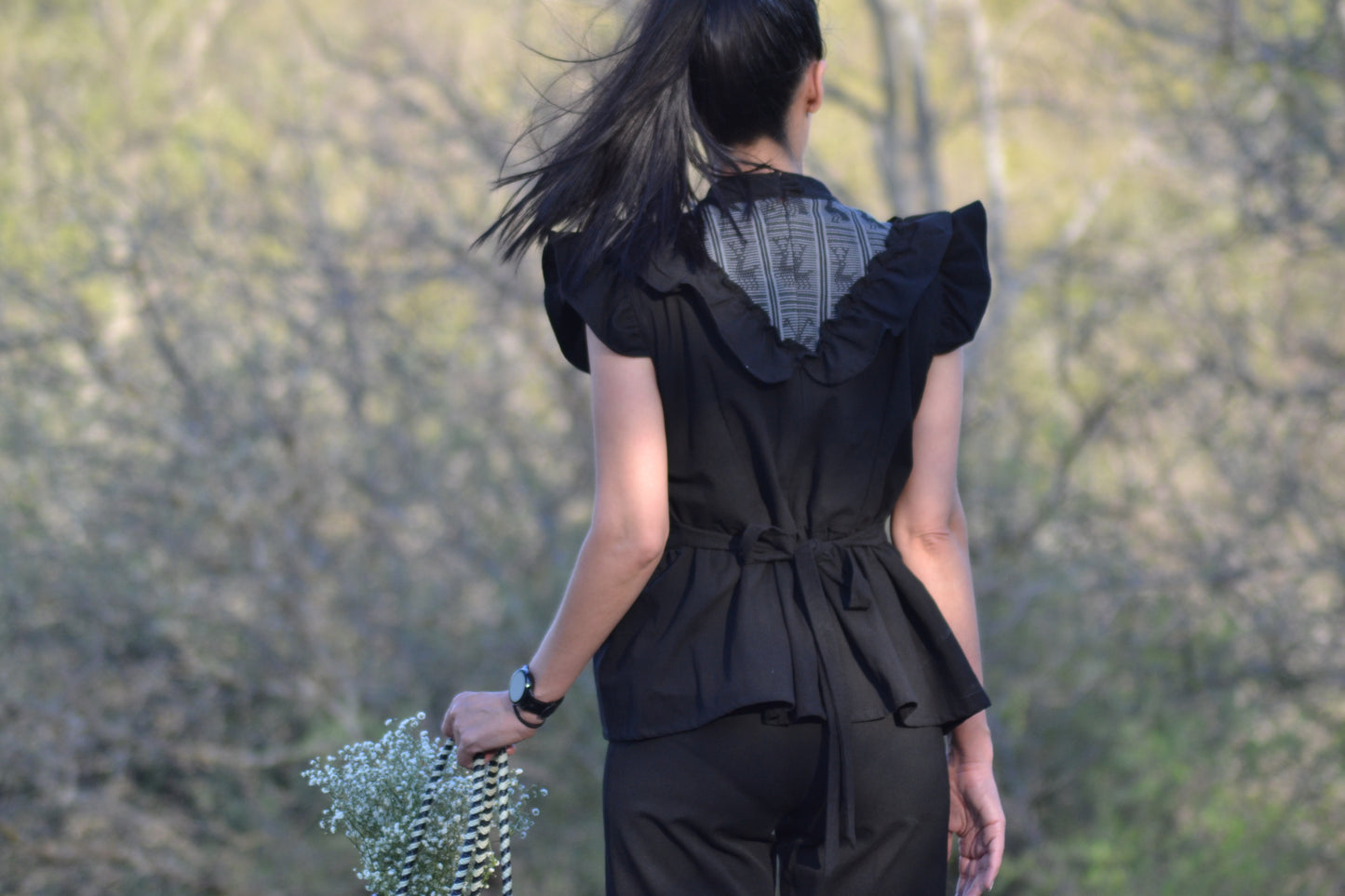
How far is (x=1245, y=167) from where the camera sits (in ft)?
15.3

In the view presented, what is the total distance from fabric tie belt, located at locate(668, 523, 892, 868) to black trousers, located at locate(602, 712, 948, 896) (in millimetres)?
23

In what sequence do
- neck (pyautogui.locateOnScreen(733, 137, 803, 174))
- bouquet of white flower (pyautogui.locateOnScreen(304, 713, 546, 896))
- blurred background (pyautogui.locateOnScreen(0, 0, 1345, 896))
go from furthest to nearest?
blurred background (pyautogui.locateOnScreen(0, 0, 1345, 896))
bouquet of white flower (pyautogui.locateOnScreen(304, 713, 546, 896))
neck (pyautogui.locateOnScreen(733, 137, 803, 174))

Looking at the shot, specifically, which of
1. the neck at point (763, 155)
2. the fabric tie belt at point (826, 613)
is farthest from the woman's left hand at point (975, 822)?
the neck at point (763, 155)

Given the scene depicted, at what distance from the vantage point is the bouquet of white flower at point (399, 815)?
66.7 inches

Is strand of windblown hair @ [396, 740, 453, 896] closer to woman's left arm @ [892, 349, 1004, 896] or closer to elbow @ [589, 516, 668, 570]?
elbow @ [589, 516, 668, 570]

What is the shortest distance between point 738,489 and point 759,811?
40 cm

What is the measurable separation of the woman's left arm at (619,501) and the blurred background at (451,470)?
2964 millimetres

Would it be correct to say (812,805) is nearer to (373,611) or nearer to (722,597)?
(722,597)

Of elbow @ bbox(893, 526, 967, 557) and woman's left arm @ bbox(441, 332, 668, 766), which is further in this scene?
elbow @ bbox(893, 526, 967, 557)

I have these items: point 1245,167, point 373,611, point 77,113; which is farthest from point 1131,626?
point 77,113

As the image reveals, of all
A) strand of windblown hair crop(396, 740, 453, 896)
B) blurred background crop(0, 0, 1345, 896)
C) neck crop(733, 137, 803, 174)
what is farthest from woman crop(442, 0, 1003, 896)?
blurred background crop(0, 0, 1345, 896)

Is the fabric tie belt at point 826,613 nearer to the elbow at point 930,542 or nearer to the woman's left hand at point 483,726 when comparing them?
the elbow at point 930,542

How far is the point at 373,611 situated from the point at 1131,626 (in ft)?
9.91

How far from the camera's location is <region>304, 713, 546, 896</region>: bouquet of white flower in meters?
1.69
